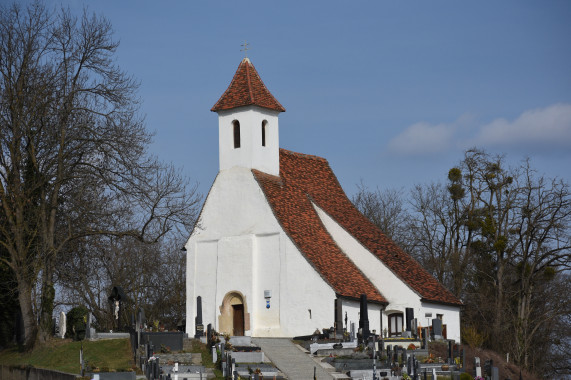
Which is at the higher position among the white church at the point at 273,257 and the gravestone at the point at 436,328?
the white church at the point at 273,257

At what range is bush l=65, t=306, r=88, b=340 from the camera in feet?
135

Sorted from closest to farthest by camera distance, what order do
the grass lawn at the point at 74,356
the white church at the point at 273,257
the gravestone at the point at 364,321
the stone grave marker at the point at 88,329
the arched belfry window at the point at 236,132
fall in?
the grass lawn at the point at 74,356
the gravestone at the point at 364,321
the stone grave marker at the point at 88,329
the white church at the point at 273,257
the arched belfry window at the point at 236,132

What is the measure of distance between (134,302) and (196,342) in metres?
20.4

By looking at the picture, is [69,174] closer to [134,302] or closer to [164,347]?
[164,347]

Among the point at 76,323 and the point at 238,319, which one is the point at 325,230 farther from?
the point at 76,323

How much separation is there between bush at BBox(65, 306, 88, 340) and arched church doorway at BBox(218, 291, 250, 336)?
21.3 feet

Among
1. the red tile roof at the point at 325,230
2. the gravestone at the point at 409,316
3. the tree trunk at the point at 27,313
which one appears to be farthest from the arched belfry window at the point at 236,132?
the tree trunk at the point at 27,313

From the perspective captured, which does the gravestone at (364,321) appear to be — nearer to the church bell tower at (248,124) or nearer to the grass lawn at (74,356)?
the grass lawn at (74,356)

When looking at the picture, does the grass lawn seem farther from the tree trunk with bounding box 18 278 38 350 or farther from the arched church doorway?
the arched church doorway

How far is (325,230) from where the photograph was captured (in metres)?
49.5

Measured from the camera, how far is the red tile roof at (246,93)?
1893 inches

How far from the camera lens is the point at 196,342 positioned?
38.7m

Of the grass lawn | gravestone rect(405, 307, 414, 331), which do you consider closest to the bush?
the grass lawn

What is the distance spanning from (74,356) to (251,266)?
10.5 metres
